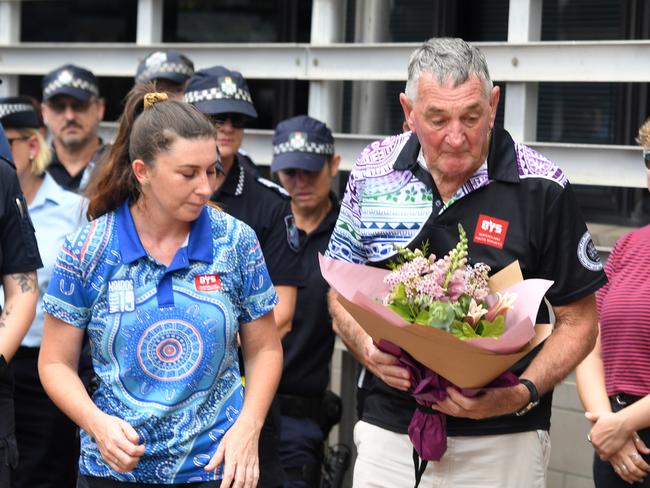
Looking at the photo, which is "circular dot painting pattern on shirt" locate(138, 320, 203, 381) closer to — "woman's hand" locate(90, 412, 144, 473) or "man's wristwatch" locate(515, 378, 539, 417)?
"woman's hand" locate(90, 412, 144, 473)

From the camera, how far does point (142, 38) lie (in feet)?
22.2

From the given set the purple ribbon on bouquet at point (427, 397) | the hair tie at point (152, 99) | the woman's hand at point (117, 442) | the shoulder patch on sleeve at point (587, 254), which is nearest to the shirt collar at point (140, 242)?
the hair tie at point (152, 99)

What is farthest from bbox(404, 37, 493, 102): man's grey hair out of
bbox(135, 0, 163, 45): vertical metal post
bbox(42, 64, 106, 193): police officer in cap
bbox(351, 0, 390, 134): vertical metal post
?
bbox(135, 0, 163, 45): vertical metal post

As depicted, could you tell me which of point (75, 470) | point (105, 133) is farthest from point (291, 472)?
point (105, 133)

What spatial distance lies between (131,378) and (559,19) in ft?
12.4

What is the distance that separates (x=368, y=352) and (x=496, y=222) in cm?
55

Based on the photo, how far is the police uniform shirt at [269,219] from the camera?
16.4 feet

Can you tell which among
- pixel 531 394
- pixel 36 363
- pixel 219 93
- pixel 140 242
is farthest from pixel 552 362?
pixel 36 363

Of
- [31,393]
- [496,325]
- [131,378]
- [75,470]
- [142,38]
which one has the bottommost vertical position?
[75,470]

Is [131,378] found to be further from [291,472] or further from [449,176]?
[291,472]

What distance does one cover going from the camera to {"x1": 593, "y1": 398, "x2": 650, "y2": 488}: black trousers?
14.3 ft

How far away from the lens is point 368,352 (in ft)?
12.2

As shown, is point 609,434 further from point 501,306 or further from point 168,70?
point 168,70

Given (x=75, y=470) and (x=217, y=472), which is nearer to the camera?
(x=217, y=472)
